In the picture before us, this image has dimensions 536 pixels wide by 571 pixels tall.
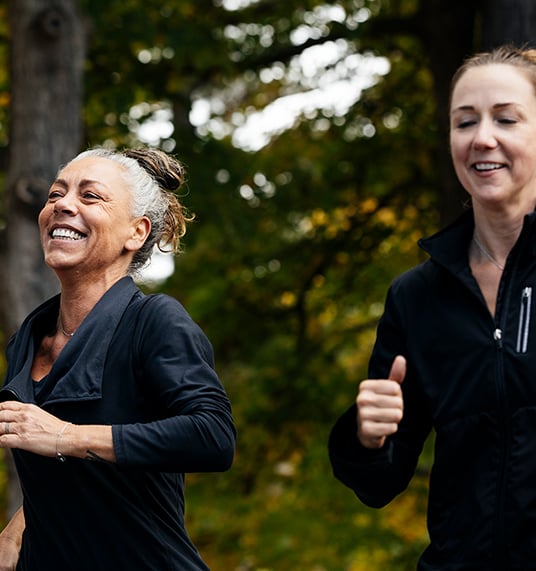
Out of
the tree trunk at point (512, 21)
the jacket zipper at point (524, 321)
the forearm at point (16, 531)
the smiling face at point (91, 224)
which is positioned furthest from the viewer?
the tree trunk at point (512, 21)

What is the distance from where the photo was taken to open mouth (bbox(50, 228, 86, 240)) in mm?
2961

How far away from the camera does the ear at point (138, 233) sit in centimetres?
305

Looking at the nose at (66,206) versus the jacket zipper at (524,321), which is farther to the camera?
the nose at (66,206)

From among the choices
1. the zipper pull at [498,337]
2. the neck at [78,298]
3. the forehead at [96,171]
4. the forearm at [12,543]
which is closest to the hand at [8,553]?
the forearm at [12,543]

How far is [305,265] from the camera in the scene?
A: 10.0 metres

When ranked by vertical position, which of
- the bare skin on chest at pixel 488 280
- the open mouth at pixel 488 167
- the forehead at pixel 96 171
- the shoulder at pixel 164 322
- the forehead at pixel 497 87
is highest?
the forehead at pixel 497 87

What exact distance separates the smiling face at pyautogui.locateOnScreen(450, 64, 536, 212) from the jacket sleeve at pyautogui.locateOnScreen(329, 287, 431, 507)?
39 centimetres

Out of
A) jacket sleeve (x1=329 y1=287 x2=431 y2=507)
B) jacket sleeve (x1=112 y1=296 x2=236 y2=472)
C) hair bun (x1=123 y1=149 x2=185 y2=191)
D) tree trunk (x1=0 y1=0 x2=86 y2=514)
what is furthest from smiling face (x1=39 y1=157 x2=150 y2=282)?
tree trunk (x1=0 y1=0 x2=86 y2=514)

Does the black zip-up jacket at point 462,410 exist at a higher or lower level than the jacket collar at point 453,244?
lower

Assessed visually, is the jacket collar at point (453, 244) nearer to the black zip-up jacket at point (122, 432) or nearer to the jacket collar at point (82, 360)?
the black zip-up jacket at point (122, 432)

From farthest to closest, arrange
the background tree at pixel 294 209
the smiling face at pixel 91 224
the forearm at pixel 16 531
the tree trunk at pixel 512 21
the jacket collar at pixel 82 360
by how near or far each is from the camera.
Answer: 1. the background tree at pixel 294 209
2. the tree trunk at pixel 512 21
3. the forearm at pixel 16 531
4. the smiling face at pixel 91 224
5. the jacket collar at pixel 82 360

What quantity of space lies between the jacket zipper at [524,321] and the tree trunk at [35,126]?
12.5ft

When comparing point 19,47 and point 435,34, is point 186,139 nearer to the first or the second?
point 435,34

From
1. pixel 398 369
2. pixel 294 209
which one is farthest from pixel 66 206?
pixel 294 209
